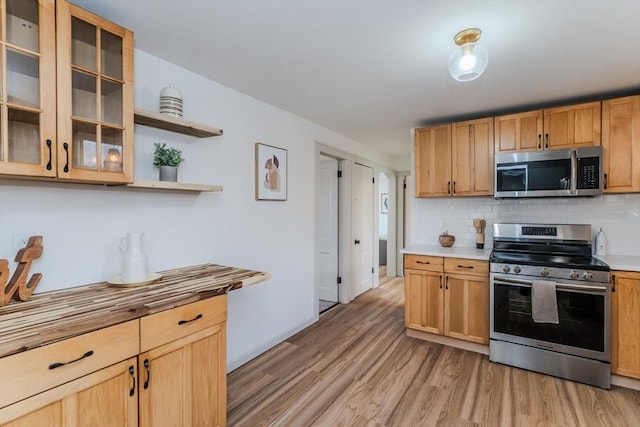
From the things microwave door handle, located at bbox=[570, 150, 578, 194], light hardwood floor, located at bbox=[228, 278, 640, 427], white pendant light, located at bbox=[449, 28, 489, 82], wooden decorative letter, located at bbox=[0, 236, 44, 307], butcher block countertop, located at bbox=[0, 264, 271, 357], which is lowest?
light hardwood floor, located at bbox=[228, 278, 640, 427]

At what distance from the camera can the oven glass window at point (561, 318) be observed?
2.38 m

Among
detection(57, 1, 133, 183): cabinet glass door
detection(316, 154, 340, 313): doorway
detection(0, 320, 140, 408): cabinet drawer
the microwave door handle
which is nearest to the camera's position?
detection(0, 320, 140, 408): cabinet drawer

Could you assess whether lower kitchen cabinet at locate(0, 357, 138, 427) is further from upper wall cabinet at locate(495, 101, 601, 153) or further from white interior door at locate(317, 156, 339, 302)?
upper wall cabinet at locate(495, 101, 601, 153)

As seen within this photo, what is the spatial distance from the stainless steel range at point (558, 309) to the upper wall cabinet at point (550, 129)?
82 cm

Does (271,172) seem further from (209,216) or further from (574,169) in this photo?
(574,169)

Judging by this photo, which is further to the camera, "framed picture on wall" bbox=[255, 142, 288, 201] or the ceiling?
"framed picture on wall" bbox=[255, 142, 288, 201]

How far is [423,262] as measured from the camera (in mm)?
3156

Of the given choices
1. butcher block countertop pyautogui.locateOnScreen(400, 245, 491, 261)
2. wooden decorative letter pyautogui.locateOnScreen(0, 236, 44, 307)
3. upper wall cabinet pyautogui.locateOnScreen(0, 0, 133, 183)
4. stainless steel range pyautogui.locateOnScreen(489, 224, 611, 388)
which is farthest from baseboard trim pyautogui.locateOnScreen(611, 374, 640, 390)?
wooden decorative letter pyautogui.locateOnScreen(0, 236, 44, 307)

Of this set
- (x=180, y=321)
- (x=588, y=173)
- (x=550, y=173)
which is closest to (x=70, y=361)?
(x=180, y=321)

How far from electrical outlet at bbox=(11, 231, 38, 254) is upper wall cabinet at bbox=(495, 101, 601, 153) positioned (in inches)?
146

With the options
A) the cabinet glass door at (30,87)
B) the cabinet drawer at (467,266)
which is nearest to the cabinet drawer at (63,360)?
the cabinet glass door at (30,87)

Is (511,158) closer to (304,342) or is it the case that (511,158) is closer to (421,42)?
(421,42)

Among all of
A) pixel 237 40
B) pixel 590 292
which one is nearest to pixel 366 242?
pixel 590 292

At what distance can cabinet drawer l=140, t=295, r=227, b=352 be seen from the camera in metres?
1.41
